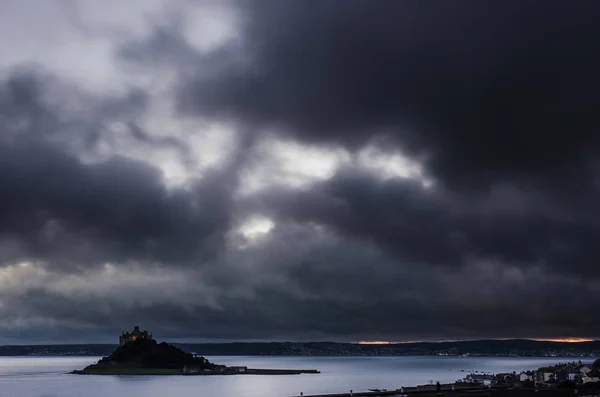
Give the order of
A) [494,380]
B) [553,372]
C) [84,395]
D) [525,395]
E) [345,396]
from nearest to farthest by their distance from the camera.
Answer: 1. [525,395]
2. [345,396]
3. [553,372]
4. [494,380]
5. [84,395]

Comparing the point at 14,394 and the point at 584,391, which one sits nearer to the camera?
the point at 584,391

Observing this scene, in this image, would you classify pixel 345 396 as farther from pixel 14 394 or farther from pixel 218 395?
pixel 14 394

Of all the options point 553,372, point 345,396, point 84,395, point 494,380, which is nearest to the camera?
point 345,396

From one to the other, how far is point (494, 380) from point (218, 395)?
3236 inches

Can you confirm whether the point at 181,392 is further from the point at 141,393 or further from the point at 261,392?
the point at 261,392

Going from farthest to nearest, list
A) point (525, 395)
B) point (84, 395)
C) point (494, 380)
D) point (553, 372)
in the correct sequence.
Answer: point (84, 395)
point (494, 380)
point (553, 372)
point (525, 395)

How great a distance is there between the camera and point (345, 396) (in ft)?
422

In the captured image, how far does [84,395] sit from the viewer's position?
609ft

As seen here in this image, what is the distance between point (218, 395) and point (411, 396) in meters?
79.7

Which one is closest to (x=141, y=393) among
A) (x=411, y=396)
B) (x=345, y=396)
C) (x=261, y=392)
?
(x=261, y=392)

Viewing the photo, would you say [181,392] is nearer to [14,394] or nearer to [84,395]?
[84,395]

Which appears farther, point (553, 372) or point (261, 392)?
point (261, 392)

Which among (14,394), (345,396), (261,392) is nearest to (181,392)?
(261,392)

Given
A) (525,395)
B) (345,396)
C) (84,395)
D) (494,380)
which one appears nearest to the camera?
(525,395)
